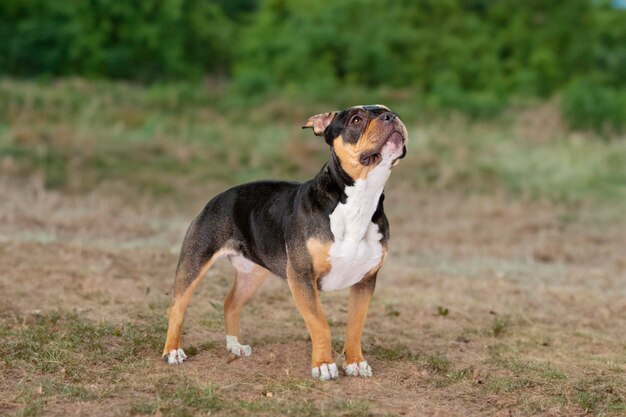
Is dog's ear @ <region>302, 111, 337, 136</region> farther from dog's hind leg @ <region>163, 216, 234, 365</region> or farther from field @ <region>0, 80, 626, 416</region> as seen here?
field @ <region>0, 80, 626, 416</region>

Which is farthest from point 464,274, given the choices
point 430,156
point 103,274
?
point 430,156

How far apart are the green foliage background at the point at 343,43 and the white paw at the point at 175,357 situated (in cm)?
2793

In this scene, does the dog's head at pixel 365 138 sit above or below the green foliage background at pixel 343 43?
below

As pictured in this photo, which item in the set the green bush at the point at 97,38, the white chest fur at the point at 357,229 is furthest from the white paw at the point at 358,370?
the green bush at the point at 97,38

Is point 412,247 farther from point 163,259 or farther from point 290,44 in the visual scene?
point 290,44

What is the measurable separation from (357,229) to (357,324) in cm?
85

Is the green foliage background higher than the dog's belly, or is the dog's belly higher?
the green foliage background

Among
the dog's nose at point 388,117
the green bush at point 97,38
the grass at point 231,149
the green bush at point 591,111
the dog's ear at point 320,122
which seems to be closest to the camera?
the dog's nose at point 388,117

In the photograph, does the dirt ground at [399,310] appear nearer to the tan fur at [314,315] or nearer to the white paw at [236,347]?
the white paw at [236,347]

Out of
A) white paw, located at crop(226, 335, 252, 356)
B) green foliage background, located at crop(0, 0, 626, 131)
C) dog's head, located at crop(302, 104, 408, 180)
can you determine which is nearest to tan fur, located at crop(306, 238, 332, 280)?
dog's head, located at crop(302, 104, 408, 180)

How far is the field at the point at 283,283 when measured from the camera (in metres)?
6.29

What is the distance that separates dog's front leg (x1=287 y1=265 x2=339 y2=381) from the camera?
20.7ft

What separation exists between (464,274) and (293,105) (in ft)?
58.6

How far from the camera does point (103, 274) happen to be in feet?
33.7
